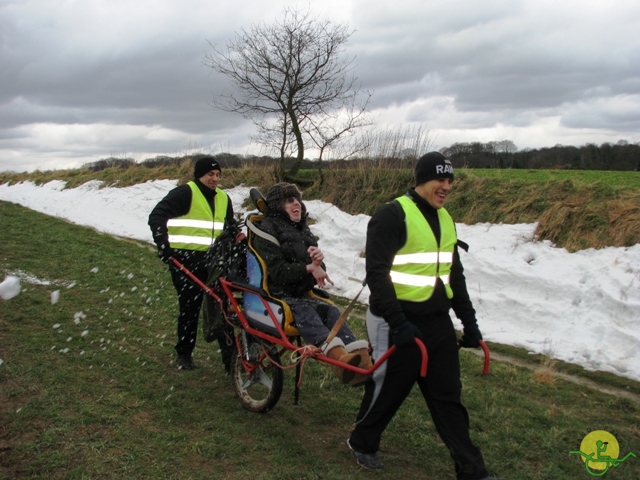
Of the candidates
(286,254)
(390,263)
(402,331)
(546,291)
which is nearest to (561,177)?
(546,291)

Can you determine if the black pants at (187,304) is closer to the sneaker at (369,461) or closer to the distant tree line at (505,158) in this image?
the sneaker at (369,461)

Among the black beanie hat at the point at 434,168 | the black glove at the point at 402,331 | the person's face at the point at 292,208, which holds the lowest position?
the black glove at the point at 402,331

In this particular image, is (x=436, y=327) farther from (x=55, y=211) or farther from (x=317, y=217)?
(x=55, y=211)

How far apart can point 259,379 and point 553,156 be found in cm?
1904

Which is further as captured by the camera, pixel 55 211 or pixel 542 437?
pixel 55 211

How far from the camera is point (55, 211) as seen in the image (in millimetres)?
22281

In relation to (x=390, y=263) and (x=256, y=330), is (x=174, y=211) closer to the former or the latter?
(x=256, y=330)

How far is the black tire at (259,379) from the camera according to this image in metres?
4.77

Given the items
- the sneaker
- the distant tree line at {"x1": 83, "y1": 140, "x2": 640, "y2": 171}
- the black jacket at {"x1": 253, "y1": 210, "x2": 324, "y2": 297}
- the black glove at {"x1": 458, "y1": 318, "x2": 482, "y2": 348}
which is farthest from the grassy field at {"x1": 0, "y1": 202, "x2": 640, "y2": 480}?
the distant tree line at {"x1": 83, "y1": 140, "x2": 640, "y2": 171}

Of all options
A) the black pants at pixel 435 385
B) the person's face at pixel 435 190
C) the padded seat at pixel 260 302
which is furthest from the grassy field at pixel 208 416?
the person's face at pixel 435 190

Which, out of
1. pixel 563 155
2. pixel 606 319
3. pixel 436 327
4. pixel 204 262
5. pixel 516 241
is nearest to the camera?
pixel 436 327

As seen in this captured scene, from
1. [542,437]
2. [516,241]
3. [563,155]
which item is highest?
[563,155]

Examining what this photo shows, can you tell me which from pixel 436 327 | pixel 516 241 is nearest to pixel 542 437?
pixel 436 327

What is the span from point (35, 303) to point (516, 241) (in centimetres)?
785
